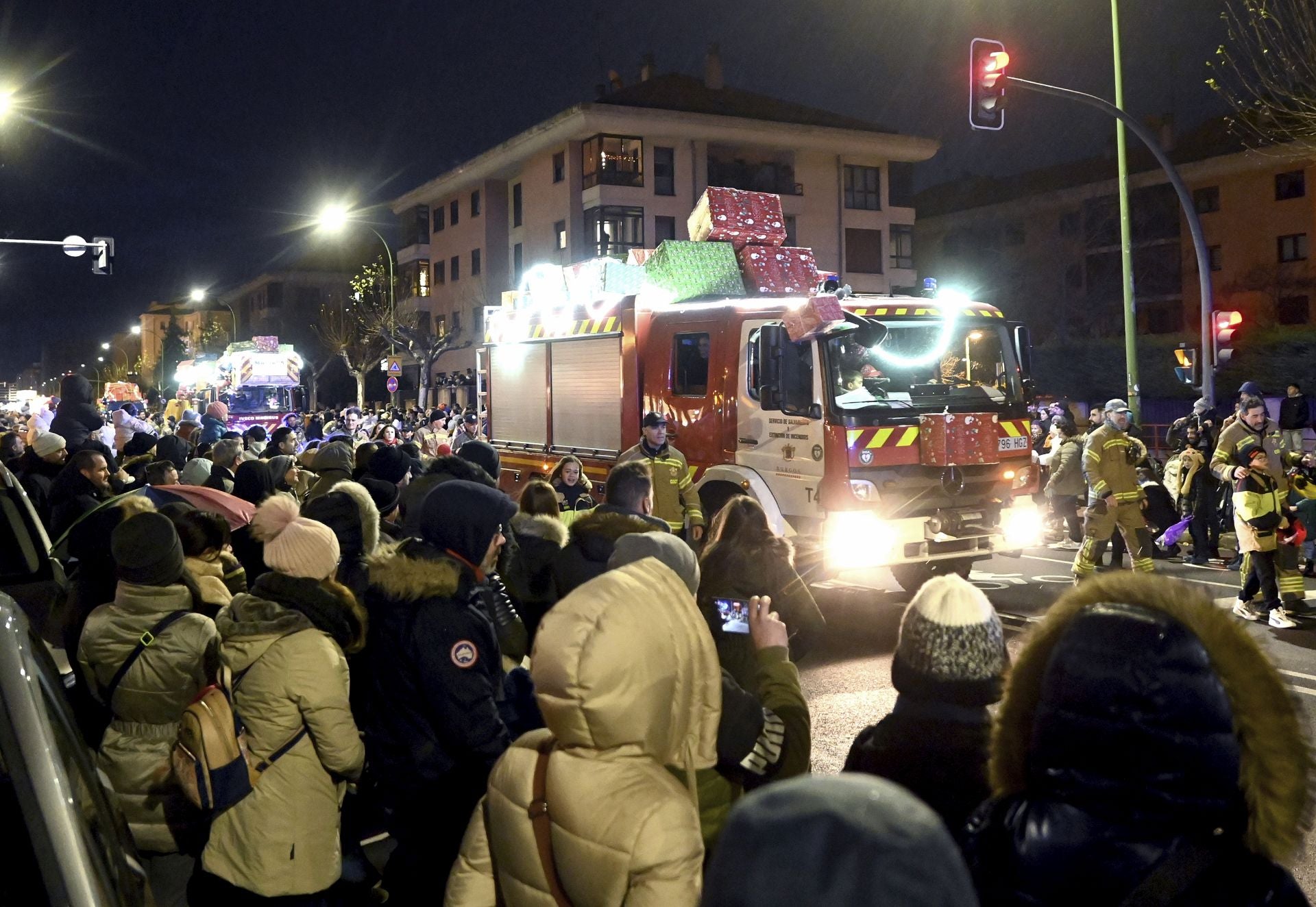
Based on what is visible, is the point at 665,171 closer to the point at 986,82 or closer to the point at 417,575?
the point at 986,82

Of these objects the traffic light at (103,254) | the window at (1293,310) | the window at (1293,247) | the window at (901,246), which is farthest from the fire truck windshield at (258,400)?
the window at (1293,247)

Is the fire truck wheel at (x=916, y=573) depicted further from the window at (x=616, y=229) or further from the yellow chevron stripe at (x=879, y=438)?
the window at (x=616, y=229)

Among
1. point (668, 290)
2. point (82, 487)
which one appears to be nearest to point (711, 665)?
point (82, 487)

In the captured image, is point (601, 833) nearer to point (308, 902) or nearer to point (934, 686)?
point (934, 686)

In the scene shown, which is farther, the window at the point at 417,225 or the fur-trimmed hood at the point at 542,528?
the window at the point at 417,225

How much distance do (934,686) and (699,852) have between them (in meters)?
0.80

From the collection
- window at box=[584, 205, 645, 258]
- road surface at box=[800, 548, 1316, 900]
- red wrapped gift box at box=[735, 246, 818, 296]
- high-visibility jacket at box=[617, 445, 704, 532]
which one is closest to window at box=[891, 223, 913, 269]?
window at box=[584, 205, 645, 258]

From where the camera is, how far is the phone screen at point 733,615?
13.4ft

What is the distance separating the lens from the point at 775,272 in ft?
38.6

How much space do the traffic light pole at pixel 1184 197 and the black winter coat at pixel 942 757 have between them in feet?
44.1

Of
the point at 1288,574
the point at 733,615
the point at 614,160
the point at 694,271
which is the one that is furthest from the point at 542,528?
the point at 614,160

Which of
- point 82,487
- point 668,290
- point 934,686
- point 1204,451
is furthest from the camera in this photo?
point 1204,451

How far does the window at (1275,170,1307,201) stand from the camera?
4450cm

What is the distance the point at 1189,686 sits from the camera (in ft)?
6.02
